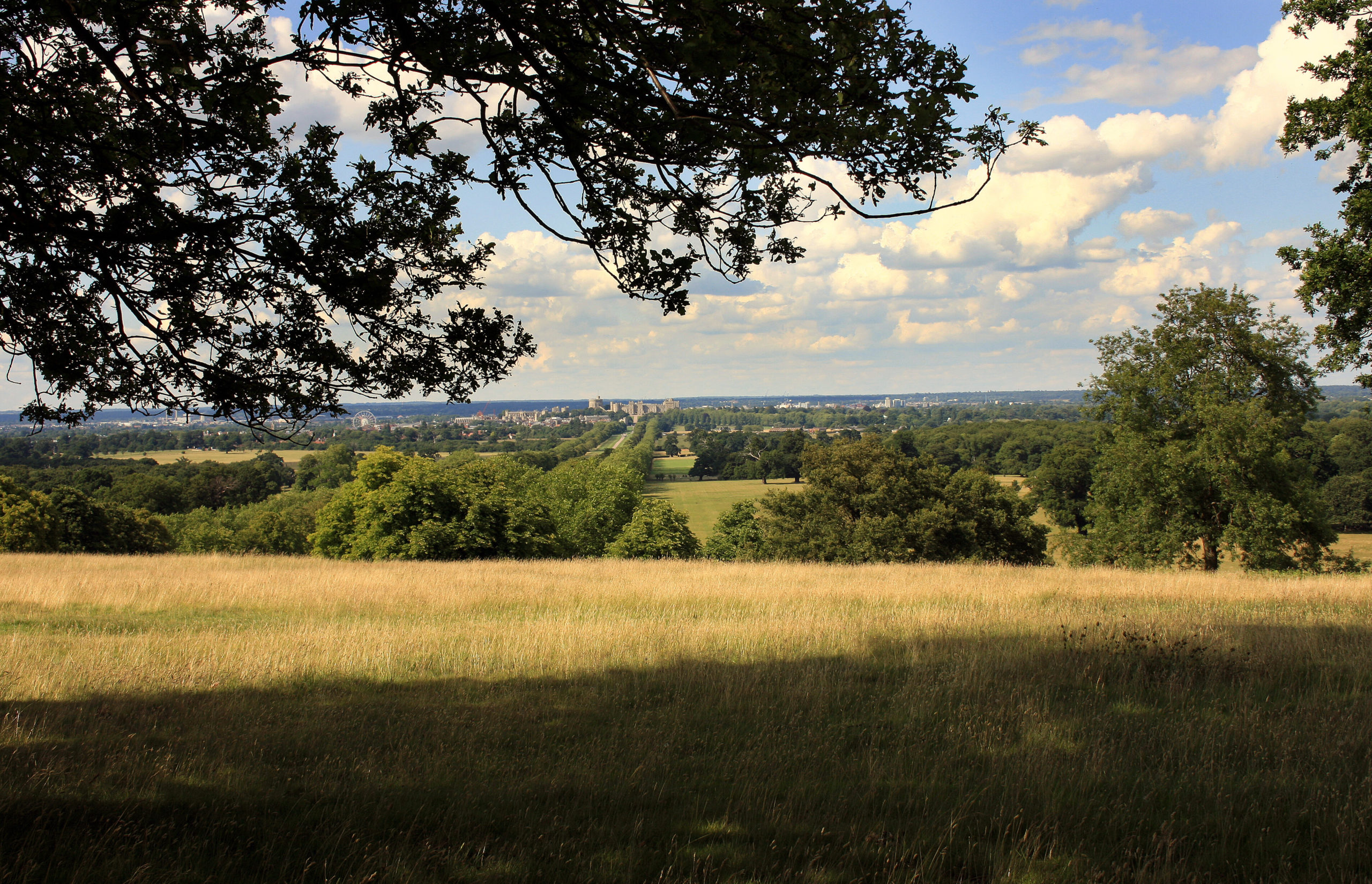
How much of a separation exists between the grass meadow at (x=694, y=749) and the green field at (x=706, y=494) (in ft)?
203

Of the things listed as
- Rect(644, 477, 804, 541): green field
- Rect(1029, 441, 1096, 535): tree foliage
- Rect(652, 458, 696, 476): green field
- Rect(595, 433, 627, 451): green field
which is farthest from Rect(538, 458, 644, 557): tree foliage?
Rect(595, 433, 627, 451): green field

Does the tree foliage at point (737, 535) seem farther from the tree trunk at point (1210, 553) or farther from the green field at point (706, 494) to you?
the tree trunk at point (1210, 553)

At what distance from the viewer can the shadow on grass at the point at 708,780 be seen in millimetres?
3932

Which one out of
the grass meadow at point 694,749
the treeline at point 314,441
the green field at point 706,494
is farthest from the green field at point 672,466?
the grass meadow at point 694,749

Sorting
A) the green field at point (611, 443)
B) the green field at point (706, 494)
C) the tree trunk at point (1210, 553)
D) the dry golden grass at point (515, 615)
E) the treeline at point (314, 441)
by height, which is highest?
the treeline at point (314, 441)

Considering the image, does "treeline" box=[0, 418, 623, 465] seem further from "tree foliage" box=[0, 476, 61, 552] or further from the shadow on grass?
the shadow on grass

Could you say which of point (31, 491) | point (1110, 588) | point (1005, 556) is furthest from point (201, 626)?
point (31, 491)

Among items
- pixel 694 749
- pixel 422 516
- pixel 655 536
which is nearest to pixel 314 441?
pixel 694 749

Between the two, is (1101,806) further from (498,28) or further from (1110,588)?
(1110,588)

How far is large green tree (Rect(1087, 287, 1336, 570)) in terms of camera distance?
93.6ft

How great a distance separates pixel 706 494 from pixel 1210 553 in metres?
74.9

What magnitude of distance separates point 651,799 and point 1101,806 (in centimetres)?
280

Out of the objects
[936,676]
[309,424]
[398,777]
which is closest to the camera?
[398,777]

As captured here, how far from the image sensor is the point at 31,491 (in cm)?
4228
